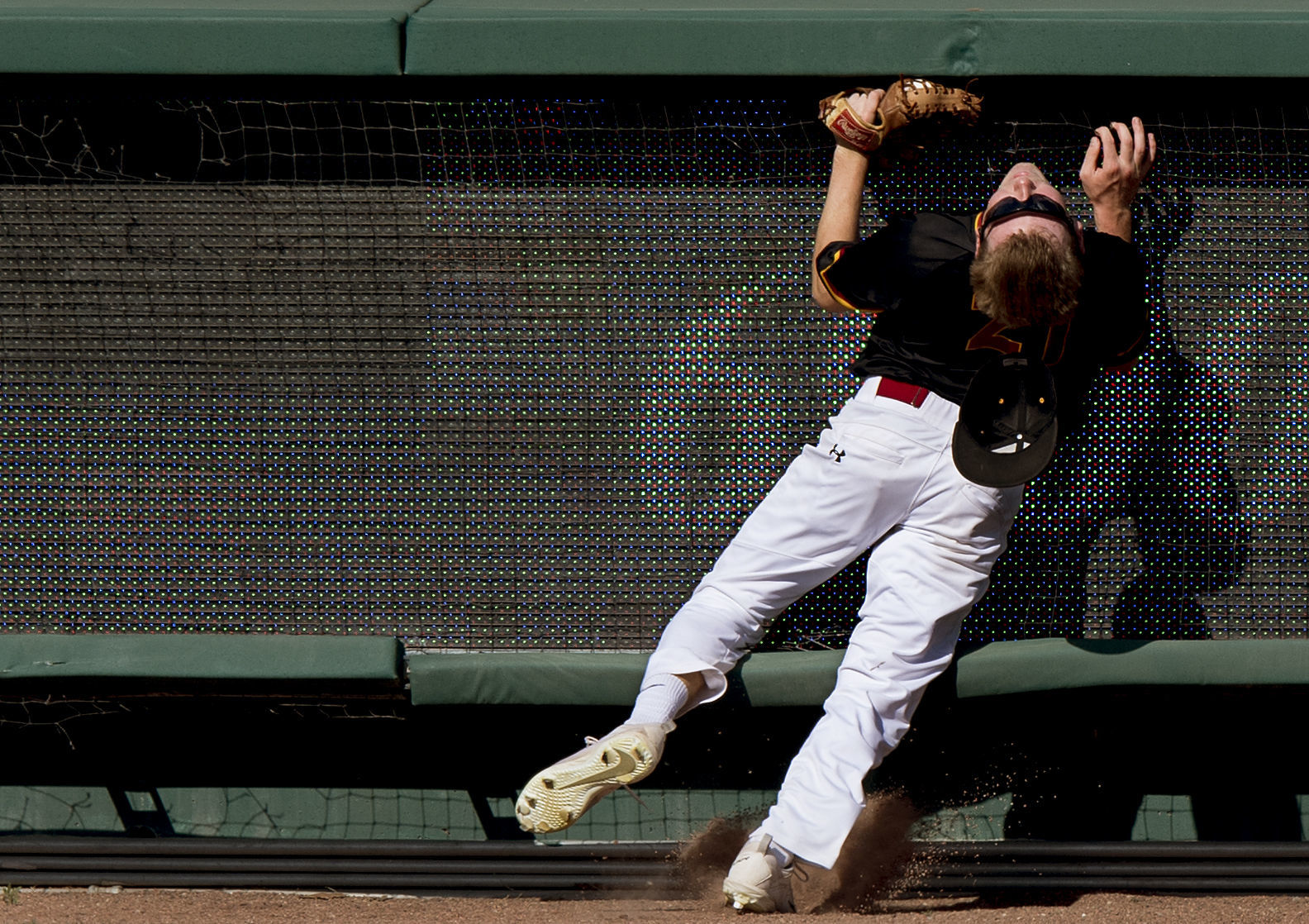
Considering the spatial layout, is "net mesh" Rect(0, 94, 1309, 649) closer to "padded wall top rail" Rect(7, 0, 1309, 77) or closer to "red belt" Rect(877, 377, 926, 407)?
"padded wall top rail" Rect(7, 0, 1309, 77)

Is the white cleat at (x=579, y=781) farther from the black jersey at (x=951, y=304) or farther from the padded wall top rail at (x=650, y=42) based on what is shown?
the padded wall top rail at (x=650, y=42)

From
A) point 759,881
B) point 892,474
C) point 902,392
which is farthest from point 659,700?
point 902,392

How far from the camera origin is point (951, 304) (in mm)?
2988

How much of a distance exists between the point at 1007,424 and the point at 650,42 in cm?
126

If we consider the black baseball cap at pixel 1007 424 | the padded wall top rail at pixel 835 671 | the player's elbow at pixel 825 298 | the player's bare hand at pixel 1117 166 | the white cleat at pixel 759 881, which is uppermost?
the player's bare hand at pixel 1117 166

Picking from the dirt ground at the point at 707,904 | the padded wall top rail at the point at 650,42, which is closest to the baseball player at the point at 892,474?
the padded wall top rail at the point at 650,42

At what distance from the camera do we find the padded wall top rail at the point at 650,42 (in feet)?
10.1

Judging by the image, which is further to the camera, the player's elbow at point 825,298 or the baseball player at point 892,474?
the player's elbow at point 825,298

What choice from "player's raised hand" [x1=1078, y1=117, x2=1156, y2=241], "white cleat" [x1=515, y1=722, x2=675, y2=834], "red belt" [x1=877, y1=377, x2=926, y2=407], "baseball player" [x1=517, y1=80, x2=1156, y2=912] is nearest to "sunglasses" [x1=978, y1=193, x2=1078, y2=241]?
"baseball player" [x1=517, y1=80, x2=1156, y2=912]

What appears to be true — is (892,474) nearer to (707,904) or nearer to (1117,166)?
(1117,166)

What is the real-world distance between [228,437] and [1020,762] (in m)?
2.35

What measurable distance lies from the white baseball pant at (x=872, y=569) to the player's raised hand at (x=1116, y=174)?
62 centimetres

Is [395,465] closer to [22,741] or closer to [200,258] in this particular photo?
[200,258]

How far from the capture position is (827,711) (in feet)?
10.0
